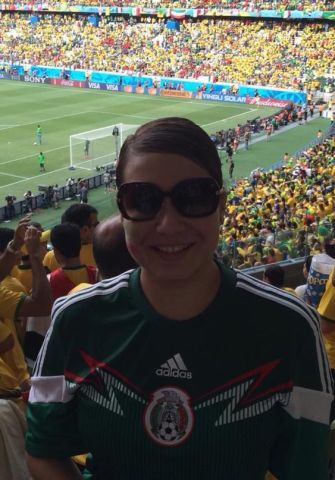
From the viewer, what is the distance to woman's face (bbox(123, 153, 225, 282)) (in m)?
1.82

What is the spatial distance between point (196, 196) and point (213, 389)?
0.59 m

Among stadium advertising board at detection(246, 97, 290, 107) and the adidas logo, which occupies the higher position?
the adidas logo

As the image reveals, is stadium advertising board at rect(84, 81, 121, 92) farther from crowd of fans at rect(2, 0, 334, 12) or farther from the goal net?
the goal net

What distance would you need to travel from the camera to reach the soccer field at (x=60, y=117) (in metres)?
27.0

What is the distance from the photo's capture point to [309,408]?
6.15ft

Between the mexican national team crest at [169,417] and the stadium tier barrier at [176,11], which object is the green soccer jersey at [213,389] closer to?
the mexican national team crest at [169,417]

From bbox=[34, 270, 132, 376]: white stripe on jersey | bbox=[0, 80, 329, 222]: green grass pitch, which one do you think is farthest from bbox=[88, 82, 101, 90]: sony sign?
bbox=[34, 270, 132, 376]: white stripe on jersey

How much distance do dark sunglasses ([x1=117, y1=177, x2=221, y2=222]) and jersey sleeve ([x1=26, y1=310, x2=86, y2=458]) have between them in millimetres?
472

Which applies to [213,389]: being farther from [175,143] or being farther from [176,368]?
[175,143]

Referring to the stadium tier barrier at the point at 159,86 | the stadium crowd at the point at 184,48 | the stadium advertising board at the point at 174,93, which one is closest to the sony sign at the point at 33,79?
the stadium tier barrier at the point at 159,86

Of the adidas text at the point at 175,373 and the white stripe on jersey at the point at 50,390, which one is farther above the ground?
the adidas text at the point at 175,373

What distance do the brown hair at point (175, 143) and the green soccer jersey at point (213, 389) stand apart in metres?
0.38

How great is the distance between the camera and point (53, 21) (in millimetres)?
67938

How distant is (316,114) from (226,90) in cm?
885
